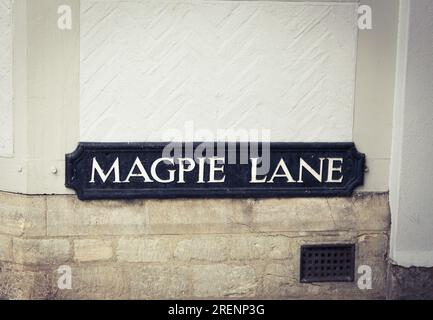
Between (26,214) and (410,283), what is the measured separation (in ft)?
10.2

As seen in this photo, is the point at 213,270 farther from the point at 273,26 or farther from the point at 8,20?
the point at 8,20

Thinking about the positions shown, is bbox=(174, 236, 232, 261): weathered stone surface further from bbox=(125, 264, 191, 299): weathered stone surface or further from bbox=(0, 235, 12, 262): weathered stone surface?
bbox=(0, 235, 12, 262): weathered stone surface

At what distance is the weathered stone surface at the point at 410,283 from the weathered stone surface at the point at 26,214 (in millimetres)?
2835

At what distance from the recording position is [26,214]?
548cm

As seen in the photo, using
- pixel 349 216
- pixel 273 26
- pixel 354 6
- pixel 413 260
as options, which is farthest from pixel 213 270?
pixel 354 6

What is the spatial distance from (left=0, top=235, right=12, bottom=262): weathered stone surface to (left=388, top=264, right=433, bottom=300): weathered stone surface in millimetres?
3060

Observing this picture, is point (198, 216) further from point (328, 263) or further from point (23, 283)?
point (23, 283)

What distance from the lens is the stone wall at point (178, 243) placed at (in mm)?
5531

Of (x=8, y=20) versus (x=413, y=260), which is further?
(x=413, y=260)

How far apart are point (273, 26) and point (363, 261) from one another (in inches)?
80.8

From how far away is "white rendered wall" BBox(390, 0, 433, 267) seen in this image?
5594 mm

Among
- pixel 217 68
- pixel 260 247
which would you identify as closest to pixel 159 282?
pixel 260 247

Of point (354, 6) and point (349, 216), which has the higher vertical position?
point (354, 6)

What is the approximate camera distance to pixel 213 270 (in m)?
5.71
